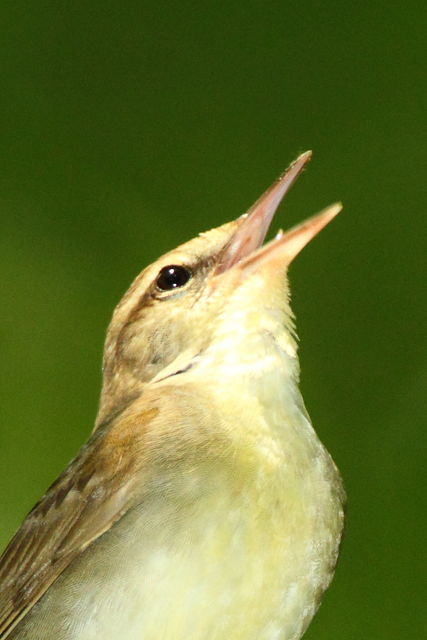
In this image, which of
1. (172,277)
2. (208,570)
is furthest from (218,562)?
(172,277)

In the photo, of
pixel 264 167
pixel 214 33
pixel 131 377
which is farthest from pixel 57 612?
pixel 214 33

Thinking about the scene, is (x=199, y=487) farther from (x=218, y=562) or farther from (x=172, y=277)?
(x=172, y=277)

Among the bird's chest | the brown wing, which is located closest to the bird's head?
the brown wing

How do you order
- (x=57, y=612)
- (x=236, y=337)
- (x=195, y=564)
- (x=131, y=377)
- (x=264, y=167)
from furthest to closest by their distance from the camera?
(x=264, y=167) < (x=131, y=377) < (x=236, y=337) < (x=57, y=612) < (x=195, y=564)

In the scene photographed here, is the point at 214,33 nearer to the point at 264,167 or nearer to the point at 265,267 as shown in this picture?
the point at 264,167

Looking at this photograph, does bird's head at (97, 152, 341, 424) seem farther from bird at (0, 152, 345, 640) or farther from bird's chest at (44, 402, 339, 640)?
bird's chest at (44, 402, 339, 640)

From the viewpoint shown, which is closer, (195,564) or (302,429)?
(195,564)

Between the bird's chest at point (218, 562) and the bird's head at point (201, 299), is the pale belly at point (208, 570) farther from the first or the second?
the bird's head at point (201, 299)

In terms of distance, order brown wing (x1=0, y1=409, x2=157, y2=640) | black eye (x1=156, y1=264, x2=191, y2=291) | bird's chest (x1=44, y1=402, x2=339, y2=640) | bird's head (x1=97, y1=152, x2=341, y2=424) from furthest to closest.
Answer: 1. black eye (x1=156, y1=264, x2=191, y2=291)
2. bird's head (x1=97, y1=152, x2=341, y2=424)
3. brown wing (x1=0, y1=409, x2=157, y2=640)
4. bird's chest (x1=44, y1=402, x2=339, y2=640)
